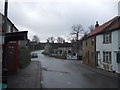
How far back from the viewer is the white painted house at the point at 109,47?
18519mm

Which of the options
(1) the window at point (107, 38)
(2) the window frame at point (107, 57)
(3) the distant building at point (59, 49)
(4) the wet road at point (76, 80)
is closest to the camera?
(4) the wet road at point (76, 80)

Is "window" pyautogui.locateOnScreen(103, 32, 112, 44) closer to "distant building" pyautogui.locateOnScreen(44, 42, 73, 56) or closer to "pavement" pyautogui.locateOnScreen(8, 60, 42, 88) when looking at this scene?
"pavement" pyautogui.locateOnScreen(8, 60, 42, 88)

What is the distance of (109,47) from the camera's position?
20391mm

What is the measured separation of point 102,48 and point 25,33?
13.8 m

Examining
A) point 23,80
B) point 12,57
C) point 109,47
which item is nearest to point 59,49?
point 109,47

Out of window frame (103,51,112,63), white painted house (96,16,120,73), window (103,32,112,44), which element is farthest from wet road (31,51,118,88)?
window (103,32,112,44)

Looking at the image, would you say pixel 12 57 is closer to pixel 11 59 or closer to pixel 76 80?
pixel 11 59

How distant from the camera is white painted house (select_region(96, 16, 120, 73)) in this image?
18.5 metres

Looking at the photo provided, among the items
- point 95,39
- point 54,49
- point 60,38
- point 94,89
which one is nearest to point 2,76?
point 94,89

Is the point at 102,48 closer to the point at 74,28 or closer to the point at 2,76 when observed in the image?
the point at 2,76

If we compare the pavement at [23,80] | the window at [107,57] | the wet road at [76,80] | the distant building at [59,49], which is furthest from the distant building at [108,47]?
the distant building at [59,49]

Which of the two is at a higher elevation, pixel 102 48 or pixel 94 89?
pixel 102 48

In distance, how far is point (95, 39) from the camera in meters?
25.2

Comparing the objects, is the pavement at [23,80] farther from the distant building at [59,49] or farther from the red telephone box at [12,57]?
the distant building at [59,49]
